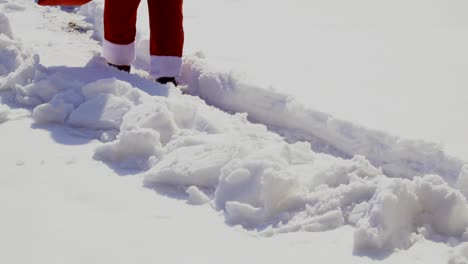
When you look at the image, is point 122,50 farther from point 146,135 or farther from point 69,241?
point 69,241

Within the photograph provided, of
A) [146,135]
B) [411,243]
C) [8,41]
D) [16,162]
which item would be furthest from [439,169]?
[8,41]

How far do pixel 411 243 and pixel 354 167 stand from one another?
1.21 ft

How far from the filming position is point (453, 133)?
2.59 m

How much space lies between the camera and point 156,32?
321cm

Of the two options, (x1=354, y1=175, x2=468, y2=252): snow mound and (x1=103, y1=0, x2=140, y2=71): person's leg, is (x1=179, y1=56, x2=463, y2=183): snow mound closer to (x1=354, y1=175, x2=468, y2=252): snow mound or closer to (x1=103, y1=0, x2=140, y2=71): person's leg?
(x1=103, y1=0, x2=140, y2=71): person's leg

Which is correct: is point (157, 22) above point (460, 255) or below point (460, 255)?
above

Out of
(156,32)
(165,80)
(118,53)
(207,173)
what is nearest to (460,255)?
(207,173)

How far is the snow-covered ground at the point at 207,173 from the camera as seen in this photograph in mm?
1793

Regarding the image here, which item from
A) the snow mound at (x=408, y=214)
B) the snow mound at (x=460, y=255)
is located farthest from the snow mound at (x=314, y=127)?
the snow mound at (x=460, y=255)

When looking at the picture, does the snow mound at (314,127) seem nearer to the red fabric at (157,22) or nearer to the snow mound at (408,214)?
the red fabric at (157,22)

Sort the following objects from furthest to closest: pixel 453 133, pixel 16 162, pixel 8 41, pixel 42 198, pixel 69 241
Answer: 1. pixel 8 41
2. pixel 453 133
3. pixel 16 162
4. pixel 42 198
5. pixel 69 241

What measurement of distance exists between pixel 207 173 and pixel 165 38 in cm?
121

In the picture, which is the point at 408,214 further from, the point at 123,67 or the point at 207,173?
the point at 123,67

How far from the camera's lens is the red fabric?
3.18 metres
